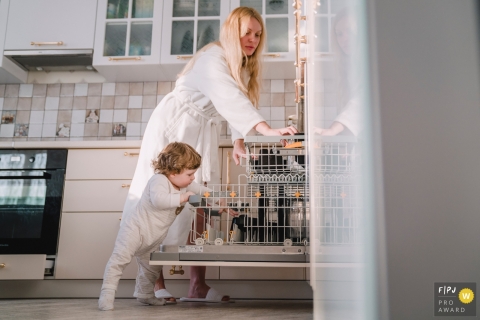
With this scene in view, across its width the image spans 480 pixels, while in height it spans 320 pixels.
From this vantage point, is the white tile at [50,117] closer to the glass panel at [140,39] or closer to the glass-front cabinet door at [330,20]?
the glass panel at [140,39]

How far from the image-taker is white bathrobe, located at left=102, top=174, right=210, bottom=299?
1.67 m

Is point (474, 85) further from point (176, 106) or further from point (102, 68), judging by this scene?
point (102, 68)

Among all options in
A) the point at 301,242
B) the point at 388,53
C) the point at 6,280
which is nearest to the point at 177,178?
the point at 301,242

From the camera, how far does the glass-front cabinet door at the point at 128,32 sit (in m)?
2.83

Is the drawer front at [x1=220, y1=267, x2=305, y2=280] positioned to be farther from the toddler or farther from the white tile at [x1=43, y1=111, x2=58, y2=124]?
the white tile at [x1=43, y1=111, x2=58, y2=124]

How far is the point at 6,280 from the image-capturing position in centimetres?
242

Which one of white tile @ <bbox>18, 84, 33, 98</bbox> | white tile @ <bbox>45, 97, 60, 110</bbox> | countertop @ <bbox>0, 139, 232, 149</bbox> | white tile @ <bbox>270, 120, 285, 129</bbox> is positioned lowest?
countertop @ <bbox>0, 139, 232, 149</bbox>

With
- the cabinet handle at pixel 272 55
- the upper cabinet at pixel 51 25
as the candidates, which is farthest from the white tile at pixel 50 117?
the cabinet handle at pixel 272 55

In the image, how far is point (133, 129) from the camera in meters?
3.10

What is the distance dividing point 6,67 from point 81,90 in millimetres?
465

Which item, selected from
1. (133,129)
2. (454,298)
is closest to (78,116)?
(133,129)

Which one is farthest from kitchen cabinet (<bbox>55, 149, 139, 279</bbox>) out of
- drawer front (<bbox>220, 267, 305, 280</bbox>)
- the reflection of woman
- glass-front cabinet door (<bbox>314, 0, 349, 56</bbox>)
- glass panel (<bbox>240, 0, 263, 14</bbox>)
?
the reflection of woman

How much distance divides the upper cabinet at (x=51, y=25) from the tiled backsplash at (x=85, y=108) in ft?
1.29

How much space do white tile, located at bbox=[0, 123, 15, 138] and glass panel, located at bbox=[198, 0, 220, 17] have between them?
1460mm
